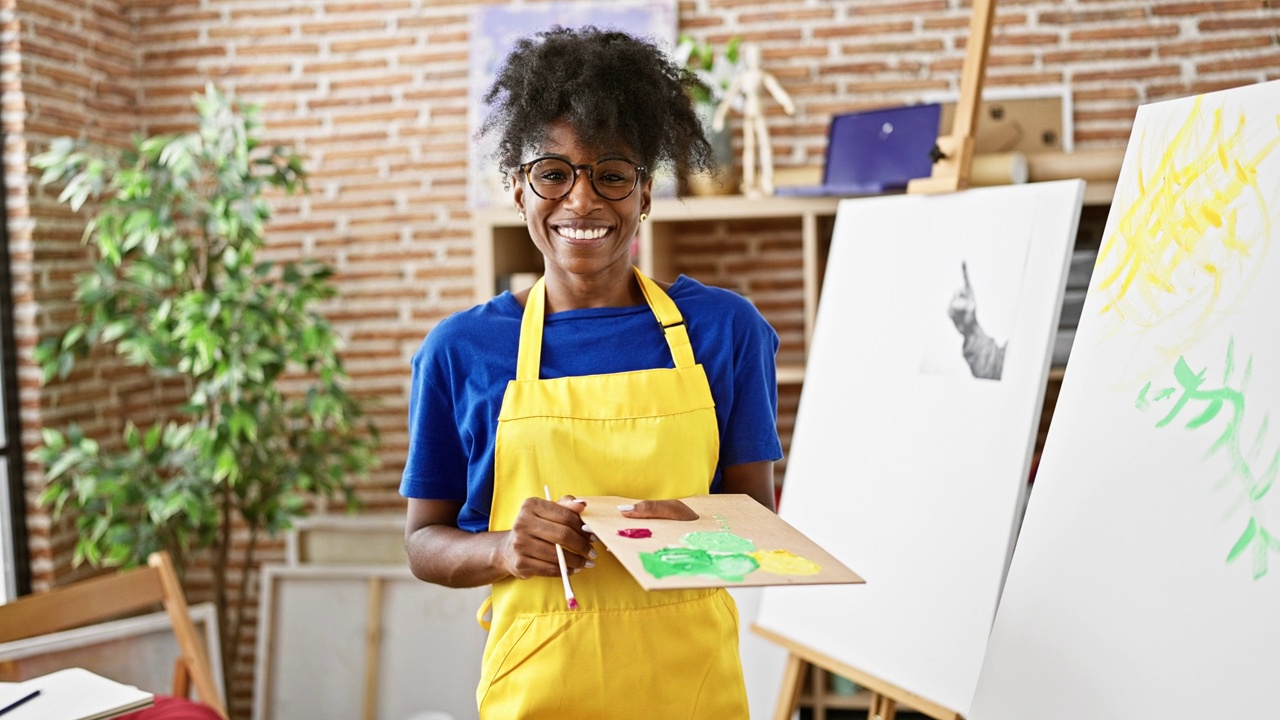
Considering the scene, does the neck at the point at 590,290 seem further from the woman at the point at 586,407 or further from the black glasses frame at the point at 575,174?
the black glasses frame at the point at 575,174

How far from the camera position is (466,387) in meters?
1.56

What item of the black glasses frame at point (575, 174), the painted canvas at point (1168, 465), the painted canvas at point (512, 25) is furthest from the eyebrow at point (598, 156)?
the painted canvas at point (512, 25)

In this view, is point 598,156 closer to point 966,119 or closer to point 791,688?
point 966,119

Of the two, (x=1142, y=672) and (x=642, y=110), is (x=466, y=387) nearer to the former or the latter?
(x=642, y=110)

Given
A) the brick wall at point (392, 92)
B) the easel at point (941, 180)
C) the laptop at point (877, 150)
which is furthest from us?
the brick wall at point (392, 92)

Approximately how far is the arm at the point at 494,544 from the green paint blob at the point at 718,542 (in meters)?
0.16

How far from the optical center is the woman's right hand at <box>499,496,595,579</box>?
1392 millimetres

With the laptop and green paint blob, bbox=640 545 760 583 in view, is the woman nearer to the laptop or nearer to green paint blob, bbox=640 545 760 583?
green paint blob, bbox=640 545 760 583

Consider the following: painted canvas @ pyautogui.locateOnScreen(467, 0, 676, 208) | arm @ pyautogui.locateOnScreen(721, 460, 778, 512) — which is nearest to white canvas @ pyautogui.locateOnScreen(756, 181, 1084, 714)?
arm @ pyautogui.locateOnScreen(721, 460, 778, 512)

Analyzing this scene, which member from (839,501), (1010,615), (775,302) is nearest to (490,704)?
(1010,615)

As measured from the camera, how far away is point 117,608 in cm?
272

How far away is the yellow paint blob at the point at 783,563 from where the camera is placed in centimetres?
124

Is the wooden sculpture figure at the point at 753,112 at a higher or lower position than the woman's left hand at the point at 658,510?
higher

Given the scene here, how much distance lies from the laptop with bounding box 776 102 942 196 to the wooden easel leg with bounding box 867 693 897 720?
1474 mm
